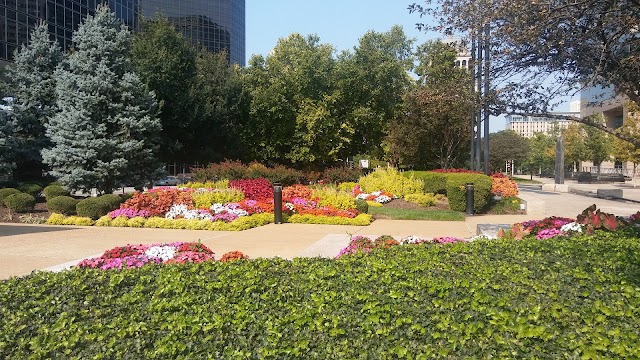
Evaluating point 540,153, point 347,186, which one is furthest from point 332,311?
point 540,153

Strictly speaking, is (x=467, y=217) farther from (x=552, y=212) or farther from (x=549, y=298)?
(x=549, y=298)

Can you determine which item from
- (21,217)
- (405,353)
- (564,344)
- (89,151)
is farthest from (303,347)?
(89,151)

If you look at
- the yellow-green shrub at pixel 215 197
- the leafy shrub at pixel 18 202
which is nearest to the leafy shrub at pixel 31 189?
the leafy shrub at pixel 18 202

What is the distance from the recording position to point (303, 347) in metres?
3.44

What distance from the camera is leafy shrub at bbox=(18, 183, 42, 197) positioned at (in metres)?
16.7

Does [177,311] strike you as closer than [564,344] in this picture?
No

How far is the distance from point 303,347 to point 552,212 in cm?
1533

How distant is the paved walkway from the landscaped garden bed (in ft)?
11.5

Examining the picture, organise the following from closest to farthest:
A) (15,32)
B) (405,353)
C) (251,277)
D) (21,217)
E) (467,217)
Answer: (405,353), (251,277), (21,217), (467,217), (15,32)

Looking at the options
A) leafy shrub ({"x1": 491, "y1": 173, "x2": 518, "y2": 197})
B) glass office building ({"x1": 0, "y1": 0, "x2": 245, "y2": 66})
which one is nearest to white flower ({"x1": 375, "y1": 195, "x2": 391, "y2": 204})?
leafy shrub ({"x1": 491, "y1": 173, "x2": 518, "y2": 197})

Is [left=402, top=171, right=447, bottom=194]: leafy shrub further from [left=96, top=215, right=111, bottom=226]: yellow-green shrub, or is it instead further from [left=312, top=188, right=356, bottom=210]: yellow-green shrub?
[left=96, top=215, right=111, bottom=226]: yellow-green shrub

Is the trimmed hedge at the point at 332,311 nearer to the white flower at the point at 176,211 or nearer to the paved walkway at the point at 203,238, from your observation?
the paved walkway at the point at 203,238

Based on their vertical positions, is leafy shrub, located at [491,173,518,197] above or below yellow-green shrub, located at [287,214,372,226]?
above

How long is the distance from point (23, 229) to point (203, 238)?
189 inches
